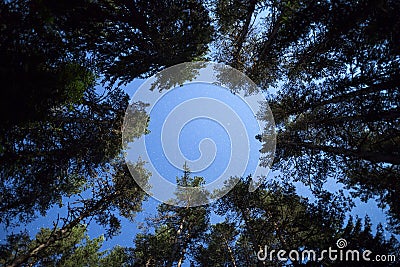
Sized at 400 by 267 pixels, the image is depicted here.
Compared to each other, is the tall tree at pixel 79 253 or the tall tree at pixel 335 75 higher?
the tall tree at pixel 335 75

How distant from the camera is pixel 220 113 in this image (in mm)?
22000

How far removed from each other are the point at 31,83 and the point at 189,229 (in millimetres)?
11486

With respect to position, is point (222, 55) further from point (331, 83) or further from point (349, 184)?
point (349, 184)

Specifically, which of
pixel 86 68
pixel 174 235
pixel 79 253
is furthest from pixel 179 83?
pixel 79 253

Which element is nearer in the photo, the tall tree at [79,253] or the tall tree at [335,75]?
the tall tree at [335,75]

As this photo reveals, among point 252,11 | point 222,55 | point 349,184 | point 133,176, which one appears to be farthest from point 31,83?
point 349,184

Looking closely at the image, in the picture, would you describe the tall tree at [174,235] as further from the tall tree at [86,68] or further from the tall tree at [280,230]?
the tall tree at [86,68]

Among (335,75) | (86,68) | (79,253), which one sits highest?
(335,75)

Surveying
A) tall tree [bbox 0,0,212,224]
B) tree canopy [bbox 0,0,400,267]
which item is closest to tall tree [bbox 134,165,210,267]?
tree canopy [bbox 0,0,400,267]

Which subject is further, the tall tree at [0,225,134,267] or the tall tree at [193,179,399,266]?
the tall tree at [0,225,134,267]

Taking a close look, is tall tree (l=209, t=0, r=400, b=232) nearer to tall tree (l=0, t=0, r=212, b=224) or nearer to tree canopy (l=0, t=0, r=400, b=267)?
tree canopy (l=0, t=0, r=400, b=267)

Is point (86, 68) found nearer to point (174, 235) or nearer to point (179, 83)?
point (179, 83)

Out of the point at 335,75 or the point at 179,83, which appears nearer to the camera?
the point at 335,75

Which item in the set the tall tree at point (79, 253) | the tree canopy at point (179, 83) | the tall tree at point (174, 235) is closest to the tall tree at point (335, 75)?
the tree canopy at point (179, 83)
